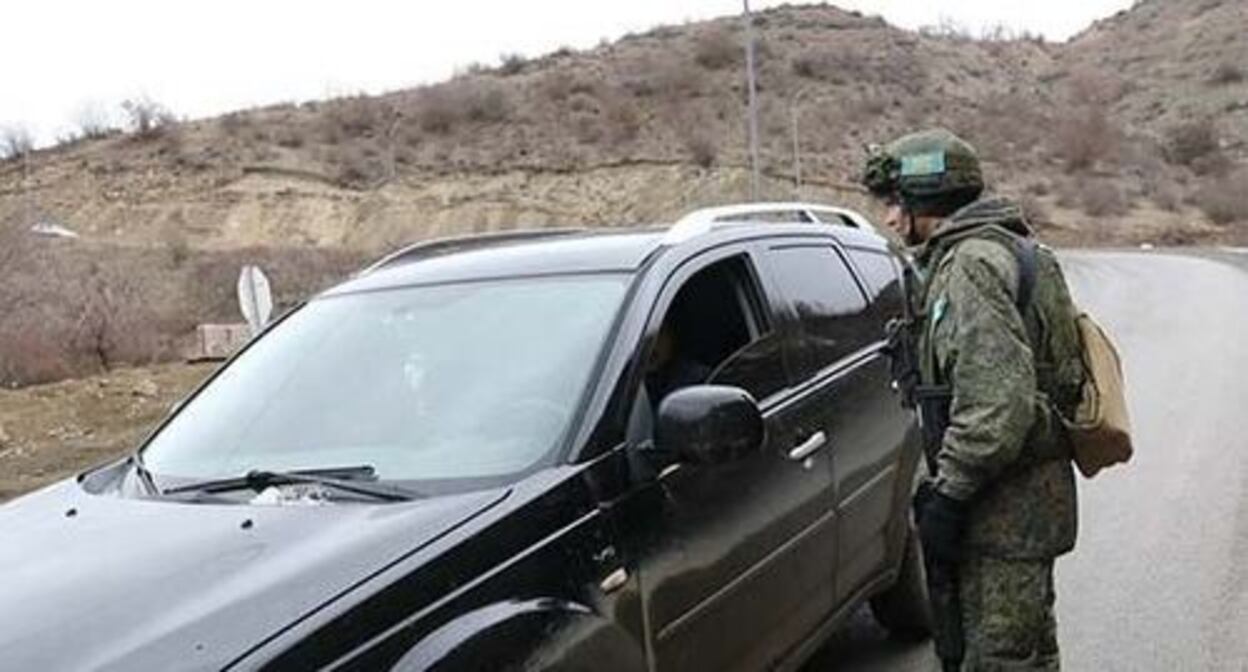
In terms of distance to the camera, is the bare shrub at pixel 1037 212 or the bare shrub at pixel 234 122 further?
the bare shrub at pixel 234 122

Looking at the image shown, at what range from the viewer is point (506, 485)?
2.97 metres

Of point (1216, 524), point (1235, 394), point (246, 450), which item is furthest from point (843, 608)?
point (1235, 394)

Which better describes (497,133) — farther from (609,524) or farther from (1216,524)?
(609,524)

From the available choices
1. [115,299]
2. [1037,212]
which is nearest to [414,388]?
[115,299]

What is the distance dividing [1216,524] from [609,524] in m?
4.92

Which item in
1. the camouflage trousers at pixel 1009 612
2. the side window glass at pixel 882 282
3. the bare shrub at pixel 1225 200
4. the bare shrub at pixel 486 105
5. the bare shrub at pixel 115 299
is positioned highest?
the bare shrub at pixel 486 105

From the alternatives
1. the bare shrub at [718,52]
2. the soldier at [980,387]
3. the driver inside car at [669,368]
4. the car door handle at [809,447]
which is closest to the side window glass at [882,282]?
the car door handle at [809,447]

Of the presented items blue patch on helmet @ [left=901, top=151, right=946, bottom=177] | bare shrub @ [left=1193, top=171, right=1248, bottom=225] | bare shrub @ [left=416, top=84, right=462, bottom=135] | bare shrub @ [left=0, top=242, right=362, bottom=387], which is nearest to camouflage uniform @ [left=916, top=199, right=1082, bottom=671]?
blue patch on helmet @ [left=901, top=151, right=946, bottom=177]

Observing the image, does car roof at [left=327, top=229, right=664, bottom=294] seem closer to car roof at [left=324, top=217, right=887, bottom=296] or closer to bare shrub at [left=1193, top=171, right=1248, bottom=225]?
car roof at [left=324, top=217, right=887, bottom=296]

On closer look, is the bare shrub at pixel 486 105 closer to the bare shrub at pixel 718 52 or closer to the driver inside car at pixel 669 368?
the bare shrub at pixel 718 52

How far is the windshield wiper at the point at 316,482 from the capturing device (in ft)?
9.86

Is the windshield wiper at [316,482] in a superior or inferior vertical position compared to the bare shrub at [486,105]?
inferior

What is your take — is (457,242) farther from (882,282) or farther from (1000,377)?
(1000,377)

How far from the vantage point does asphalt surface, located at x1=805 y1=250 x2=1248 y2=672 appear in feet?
17.0
